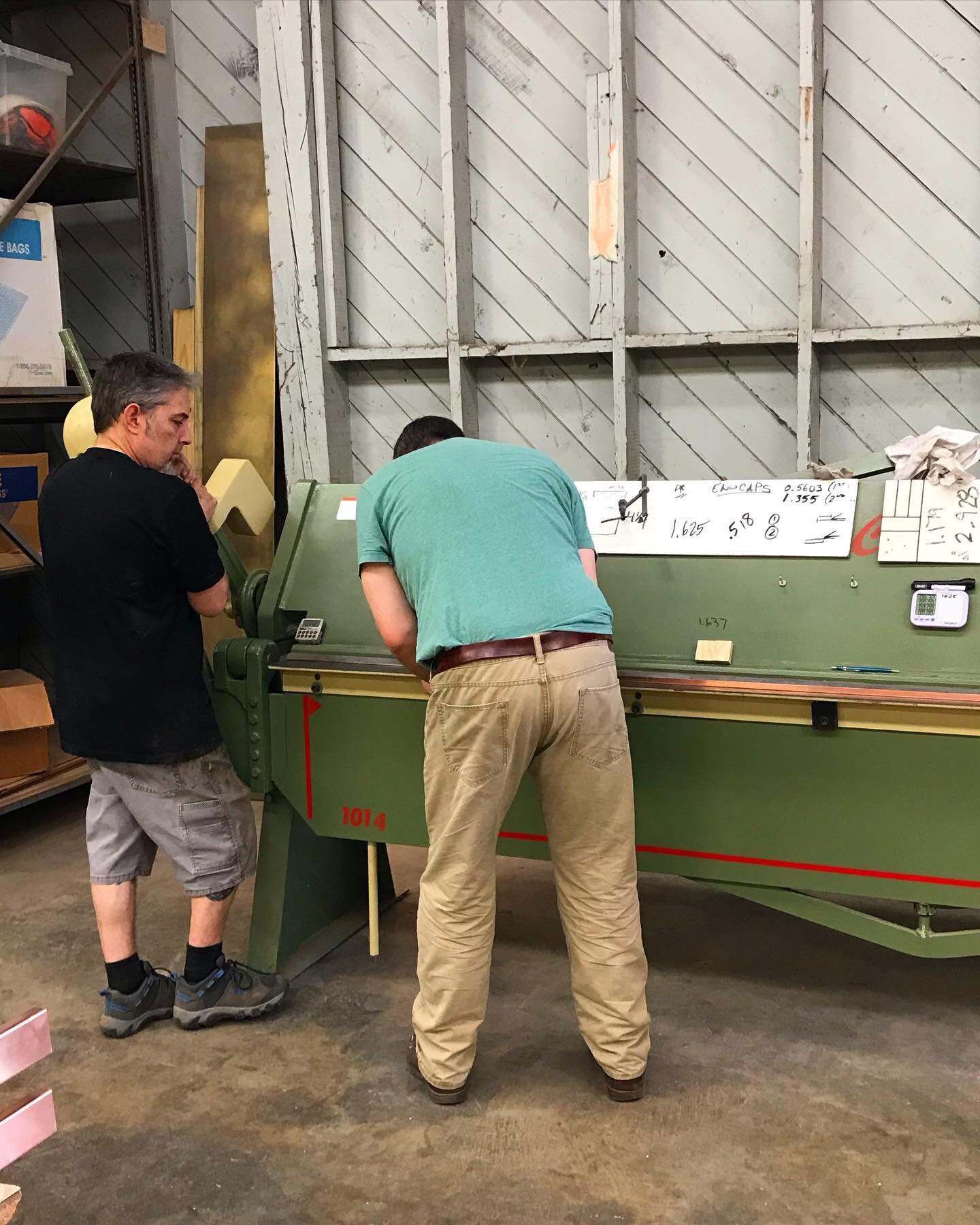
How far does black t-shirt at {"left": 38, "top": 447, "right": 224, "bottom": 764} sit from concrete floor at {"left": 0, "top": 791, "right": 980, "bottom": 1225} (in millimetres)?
683

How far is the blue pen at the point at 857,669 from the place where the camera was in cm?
223

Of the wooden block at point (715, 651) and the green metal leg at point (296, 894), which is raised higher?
the wooden block at point (715, 651)

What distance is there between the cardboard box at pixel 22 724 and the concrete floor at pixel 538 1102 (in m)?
0.95

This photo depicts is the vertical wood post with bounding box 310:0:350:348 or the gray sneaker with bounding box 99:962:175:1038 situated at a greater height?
the vertical wood post with bounding box 310:0:350:348

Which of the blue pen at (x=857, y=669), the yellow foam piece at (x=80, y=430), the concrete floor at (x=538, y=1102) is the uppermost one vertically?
the yellow foam piece at (x=80, y=430)

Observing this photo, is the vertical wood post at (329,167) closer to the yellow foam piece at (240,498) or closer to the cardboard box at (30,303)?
the cardboard box at (30,303)

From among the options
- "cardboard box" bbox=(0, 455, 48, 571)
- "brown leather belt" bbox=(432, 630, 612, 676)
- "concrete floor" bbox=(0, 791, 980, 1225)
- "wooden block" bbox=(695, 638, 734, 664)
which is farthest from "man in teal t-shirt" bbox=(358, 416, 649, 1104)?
"cardboard box" bbox=(0, 455, 48, 571)

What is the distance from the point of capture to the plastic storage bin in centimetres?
354

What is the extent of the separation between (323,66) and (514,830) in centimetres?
255

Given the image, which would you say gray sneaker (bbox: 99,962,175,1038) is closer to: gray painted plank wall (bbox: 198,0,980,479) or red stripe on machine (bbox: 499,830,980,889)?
A: red stripe on machine (bbox: 499,830,980,889)

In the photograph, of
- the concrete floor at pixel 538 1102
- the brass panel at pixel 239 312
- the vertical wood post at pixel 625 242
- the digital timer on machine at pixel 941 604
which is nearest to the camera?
the concrete floor at pixel 538 1102

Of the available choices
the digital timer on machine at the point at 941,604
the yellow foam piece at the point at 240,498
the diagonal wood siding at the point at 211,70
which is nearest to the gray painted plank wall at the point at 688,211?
the diagonal wood siding at the point at 211,70

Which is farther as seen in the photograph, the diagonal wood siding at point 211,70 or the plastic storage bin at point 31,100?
the diagonal wood siding at point 211,70

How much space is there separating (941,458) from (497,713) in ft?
3.45
